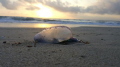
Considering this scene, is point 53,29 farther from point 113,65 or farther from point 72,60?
point 113,65

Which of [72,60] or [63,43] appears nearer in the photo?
[72,60]

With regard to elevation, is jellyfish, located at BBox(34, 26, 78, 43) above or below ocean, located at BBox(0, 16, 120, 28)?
above

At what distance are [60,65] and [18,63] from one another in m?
0.57

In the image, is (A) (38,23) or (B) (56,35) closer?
(B) (56,35)

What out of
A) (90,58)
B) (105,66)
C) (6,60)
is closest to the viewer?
(105,66)

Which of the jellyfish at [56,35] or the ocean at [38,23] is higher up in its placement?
the jellyfish at [56,35]

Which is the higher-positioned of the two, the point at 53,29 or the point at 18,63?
the point at 53,29

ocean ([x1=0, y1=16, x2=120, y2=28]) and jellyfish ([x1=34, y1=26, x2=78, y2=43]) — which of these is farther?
ocean ([x1=0, y1=16, x2=120, y2=28])

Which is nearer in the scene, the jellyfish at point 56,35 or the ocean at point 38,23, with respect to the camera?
the jellyfish at point 56,35

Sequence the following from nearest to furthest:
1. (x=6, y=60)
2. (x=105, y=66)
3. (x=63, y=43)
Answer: (x=105, y=66)
(x=6, y=60)
(x=63, y=43)

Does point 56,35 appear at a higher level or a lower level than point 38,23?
higher

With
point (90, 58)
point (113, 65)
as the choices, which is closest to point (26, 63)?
point (90, 58)

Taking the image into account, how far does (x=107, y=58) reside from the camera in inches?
101

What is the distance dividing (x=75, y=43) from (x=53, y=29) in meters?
0.60
